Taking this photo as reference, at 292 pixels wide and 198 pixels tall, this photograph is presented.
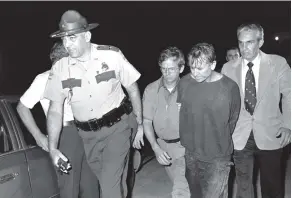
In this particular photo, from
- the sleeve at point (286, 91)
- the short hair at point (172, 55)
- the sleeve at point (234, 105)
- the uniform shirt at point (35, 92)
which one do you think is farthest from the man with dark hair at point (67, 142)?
the sleeve at point (286, 91)

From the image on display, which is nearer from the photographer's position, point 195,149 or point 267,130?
point 195,149

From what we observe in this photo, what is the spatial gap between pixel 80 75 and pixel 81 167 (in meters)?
0.86

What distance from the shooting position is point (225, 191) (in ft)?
10.9

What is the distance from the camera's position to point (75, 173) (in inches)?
139

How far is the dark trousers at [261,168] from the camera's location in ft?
12.4

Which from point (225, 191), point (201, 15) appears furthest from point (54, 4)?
point (225, 191)

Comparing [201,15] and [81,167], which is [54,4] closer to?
[201,15]

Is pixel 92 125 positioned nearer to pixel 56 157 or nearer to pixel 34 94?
pixel 56 157

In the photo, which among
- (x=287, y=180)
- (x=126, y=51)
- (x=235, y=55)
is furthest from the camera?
(x=126, y=51)

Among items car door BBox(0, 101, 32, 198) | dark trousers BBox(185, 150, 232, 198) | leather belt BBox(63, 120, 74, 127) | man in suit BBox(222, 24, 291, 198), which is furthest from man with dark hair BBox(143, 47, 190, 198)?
car door BBox(0, 101, 32, 198)

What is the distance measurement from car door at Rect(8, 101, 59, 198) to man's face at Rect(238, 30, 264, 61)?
201 cm

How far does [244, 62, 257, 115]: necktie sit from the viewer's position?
12.2 feet

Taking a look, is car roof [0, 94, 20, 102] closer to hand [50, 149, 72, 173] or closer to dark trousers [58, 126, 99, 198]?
dark trousers [58, 126, 99, 198]

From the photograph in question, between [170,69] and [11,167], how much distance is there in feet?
5.23
